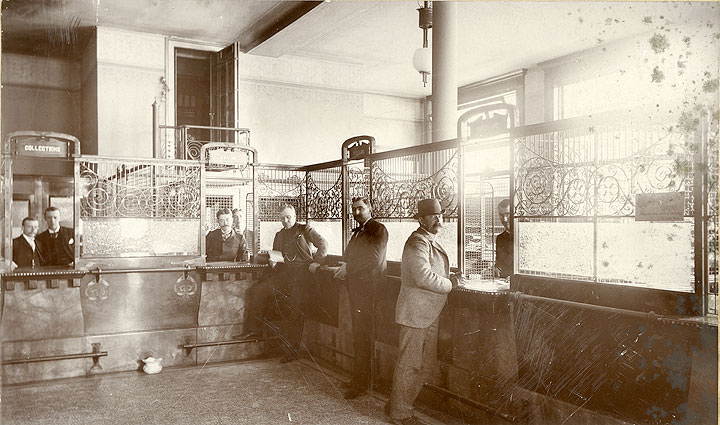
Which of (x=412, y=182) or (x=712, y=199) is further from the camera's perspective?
(x=412, y=182)

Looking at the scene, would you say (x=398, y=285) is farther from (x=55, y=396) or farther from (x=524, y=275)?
(x=55, y=396)

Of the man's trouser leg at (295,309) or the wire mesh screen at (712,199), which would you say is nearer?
the wire mesh screen at (712,199)

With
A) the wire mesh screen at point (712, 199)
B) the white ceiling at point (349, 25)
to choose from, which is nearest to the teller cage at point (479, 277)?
the wire mesh screen at point (712, 199)

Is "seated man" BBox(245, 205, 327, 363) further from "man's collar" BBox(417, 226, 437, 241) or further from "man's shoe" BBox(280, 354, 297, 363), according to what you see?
"man's collar" BBox(417, 226, 437, 241)

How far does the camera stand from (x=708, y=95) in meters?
3.02

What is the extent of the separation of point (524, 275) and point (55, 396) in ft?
14.7

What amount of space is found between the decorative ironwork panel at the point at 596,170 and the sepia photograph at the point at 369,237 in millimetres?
15

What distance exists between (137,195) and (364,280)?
10.2ft

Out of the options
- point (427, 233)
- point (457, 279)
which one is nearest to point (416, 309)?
point (457, 279)

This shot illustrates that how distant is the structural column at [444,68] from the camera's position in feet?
27.0

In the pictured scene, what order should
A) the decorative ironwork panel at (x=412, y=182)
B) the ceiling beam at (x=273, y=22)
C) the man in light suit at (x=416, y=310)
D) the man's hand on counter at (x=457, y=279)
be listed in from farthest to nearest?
the ceiling beam at (x=273, y=22), the decorative ironwork panel at (x=412, y=182), the man's hand on counter at (x=457, y=279), the man in light suit at (x=416, y=310)

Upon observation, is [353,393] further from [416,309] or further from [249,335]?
[249,335]

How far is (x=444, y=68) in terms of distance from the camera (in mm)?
8266

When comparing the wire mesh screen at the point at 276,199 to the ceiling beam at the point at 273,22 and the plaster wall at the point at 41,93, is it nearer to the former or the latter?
the ceiling beam at the point at 273,22
